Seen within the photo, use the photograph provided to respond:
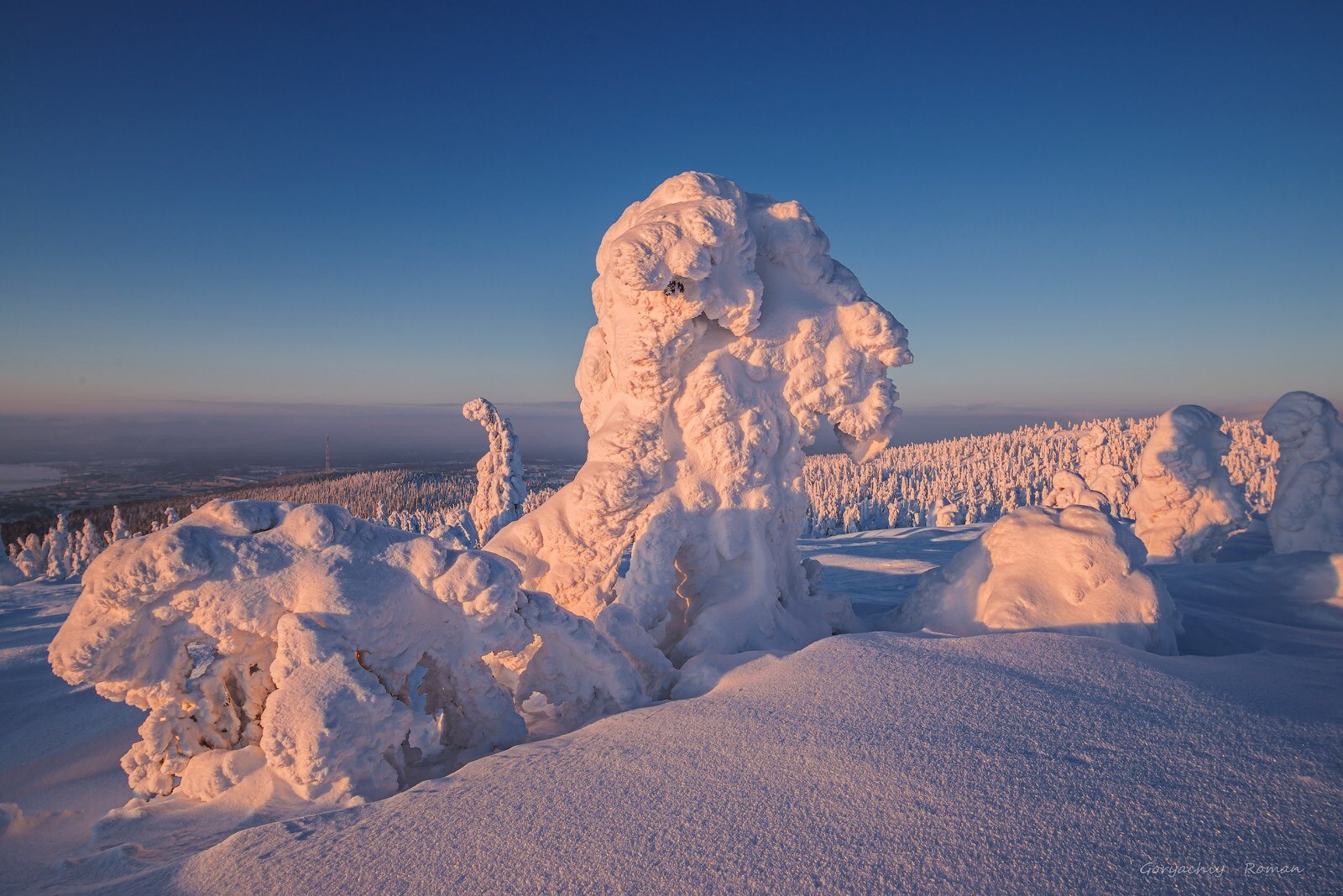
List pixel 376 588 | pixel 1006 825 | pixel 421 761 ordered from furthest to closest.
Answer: pixel 421 761 < pixel 376 588 < pixel 1006 825

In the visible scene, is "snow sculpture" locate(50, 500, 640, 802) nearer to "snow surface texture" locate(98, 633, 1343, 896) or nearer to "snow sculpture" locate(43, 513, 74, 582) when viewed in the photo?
"snow surface texture" locate(98, 633, 1343, 896)

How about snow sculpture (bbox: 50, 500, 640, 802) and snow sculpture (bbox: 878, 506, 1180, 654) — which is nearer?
snow sculpture (bbox: 50, 500, 640, 802)

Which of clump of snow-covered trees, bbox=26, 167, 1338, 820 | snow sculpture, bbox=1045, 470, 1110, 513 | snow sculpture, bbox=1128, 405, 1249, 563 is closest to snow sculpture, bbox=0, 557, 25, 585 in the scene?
clump of snow-covered trees, bbox=26, 167, 1338, 820

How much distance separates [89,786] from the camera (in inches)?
177

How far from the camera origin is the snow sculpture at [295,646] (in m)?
3.51

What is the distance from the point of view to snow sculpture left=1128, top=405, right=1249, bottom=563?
1138 cm

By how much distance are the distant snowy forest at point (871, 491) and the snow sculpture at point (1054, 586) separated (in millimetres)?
12470

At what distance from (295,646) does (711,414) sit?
456cm

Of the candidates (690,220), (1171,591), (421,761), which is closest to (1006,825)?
(421,761)

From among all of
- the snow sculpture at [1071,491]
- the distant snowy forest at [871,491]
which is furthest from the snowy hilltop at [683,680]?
the distant snowy forest at [871,491]

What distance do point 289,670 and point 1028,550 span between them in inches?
281

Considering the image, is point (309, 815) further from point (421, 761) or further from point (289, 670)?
point (421, 761)

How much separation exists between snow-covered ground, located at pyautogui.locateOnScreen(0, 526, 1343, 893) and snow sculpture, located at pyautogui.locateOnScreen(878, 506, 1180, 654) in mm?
1128

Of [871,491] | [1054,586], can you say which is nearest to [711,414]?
[1054,586]
